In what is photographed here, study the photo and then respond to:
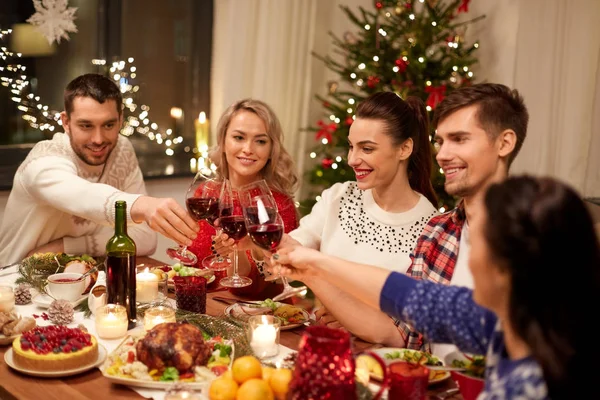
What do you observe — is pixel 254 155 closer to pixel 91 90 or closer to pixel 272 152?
pixel 272 152

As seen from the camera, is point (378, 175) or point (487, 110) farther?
point (378, 175)

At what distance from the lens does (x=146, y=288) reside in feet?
7.53

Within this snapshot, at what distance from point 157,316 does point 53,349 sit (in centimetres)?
31

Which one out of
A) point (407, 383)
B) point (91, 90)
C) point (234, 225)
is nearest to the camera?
point (407, 383)

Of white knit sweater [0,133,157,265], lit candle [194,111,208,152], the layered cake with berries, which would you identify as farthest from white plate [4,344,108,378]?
lit candle [194,111,208,152]

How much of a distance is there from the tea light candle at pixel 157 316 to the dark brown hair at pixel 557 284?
116 cm

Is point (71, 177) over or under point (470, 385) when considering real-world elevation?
over

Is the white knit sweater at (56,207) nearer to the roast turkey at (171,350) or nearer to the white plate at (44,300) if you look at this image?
the white plate at (44,300)

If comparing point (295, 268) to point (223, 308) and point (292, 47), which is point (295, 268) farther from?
point (292, 47)

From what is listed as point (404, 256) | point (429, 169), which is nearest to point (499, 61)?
point (429, 169)

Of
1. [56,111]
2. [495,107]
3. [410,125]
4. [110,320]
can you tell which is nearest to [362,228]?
[410,125]

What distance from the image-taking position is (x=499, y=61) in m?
4.62

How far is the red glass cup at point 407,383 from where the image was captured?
1446 millimetres

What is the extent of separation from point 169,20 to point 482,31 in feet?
7.10
